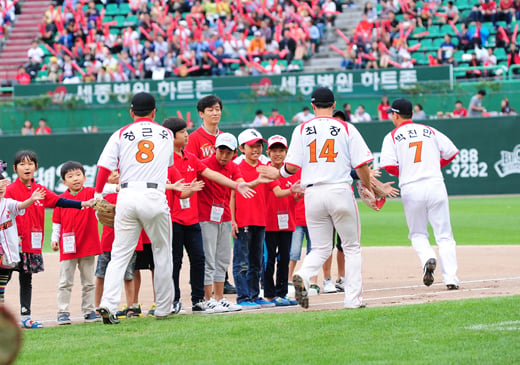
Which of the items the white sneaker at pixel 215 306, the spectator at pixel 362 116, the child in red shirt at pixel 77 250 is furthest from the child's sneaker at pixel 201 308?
the spectator at pixel 362 116

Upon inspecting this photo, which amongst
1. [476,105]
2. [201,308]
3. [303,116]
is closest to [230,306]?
[201,308]

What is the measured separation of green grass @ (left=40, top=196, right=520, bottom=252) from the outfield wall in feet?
1.88

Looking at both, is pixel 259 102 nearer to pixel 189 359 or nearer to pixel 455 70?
pixel 455 70

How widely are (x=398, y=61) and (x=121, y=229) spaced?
862 inches

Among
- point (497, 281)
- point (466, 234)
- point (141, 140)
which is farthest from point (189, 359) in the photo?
point (466, 234)

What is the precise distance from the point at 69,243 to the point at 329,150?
2.98 meters

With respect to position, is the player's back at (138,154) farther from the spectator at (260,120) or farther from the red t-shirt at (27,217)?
the spectator at (260,120)

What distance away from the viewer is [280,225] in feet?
33.2

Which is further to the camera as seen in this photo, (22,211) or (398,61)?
(398,61)

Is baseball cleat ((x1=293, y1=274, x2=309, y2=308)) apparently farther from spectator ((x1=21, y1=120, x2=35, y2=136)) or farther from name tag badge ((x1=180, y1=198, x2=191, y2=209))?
spectator ((x1=21, y1=120, x2=35, y2=136))

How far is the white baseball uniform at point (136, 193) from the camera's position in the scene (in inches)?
328

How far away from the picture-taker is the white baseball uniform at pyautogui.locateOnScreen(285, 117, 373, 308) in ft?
28.3

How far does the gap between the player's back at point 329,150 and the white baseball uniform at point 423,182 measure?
1815mm

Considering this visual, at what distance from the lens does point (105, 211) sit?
884 centimetres
